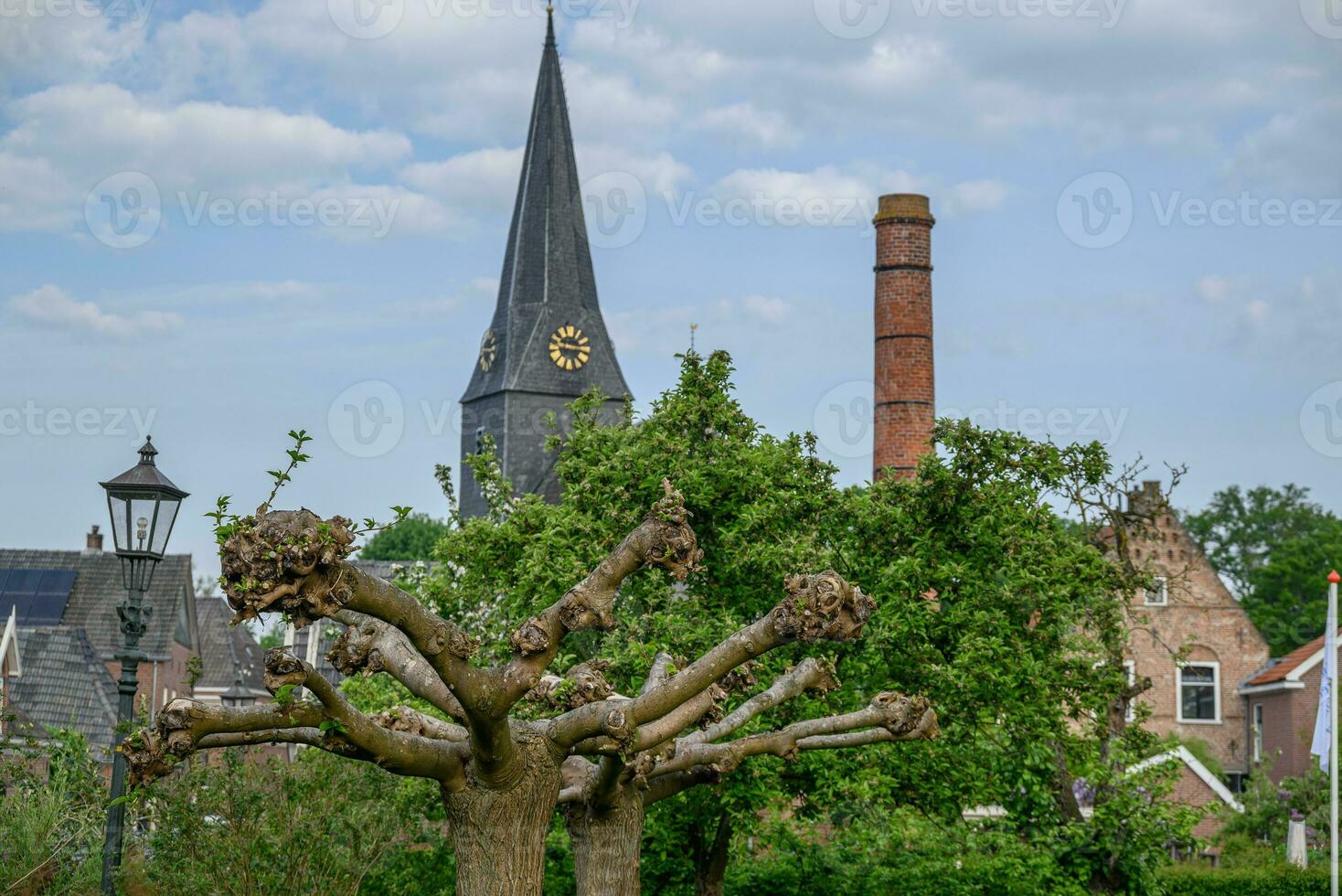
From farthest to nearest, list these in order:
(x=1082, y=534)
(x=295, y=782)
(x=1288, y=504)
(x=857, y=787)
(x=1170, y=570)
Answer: (x=1288, y=504)
(x=1170, y=570)
(x=1082, y=534)
(x=857, y=787)
(x=295, y=782)

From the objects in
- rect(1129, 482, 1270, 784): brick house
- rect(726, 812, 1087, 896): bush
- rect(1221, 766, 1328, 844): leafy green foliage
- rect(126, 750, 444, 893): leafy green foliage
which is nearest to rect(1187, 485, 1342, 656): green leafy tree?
rect(1129, 482, 1270, 784): brick house

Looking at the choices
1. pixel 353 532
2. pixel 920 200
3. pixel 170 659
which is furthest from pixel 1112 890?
pixel 170 659

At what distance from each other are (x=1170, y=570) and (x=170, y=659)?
110ft

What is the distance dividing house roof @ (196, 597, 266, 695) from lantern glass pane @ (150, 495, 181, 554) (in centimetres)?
5165

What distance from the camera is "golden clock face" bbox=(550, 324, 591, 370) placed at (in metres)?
64.6

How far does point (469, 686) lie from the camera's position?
902 cm

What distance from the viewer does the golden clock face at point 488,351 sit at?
215 ft

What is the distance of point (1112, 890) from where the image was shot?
2459 cm

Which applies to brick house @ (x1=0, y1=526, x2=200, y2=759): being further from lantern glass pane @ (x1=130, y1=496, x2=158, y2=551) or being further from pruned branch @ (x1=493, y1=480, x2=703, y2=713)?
pruned branch @ (x1=493, y1=480, x2=703, y2=713)

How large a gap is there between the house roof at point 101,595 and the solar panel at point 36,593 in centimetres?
28

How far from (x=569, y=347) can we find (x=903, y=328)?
76.3ft

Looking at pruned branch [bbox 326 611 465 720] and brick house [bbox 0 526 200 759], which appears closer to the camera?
pruned branch [bbox 326 611 465 720]

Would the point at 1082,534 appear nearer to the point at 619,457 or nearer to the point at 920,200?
the point at 619,457

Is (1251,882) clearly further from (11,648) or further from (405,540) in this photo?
(405,540)
